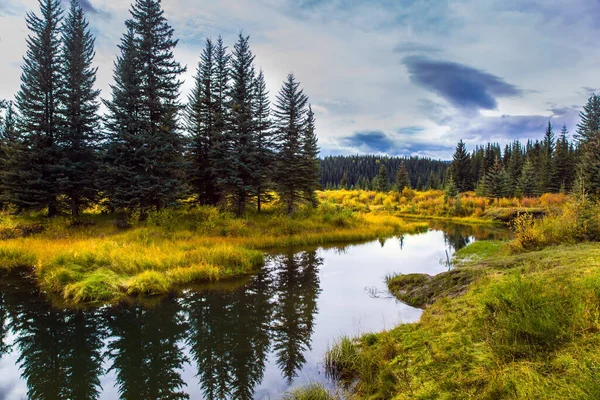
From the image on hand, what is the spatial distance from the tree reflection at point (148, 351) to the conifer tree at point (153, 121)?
40.8 feet

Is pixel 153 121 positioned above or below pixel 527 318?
above

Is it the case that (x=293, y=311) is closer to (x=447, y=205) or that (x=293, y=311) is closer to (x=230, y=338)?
(x=230, y=338)

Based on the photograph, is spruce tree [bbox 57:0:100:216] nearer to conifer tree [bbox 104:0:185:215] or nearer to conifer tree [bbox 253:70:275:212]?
conifer tree [bbox 104:0:185:215]

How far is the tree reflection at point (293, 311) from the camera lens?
664 centimetres

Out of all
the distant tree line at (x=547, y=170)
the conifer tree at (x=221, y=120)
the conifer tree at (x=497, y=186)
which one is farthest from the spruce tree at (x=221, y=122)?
the conifer tree at (x=497, y=186)

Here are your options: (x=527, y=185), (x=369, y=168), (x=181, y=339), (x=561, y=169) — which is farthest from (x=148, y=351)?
(x=369, y=168)

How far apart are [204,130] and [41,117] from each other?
1069 cm

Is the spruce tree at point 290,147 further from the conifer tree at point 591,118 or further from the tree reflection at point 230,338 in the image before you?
the conifer tree at point 591,118

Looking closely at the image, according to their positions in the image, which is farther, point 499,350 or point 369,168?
point 369,168

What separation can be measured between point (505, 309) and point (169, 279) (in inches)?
403

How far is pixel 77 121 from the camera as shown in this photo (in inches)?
840

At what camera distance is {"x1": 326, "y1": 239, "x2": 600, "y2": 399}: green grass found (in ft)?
10.9

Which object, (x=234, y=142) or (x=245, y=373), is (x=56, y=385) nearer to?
(x=245, y=373)

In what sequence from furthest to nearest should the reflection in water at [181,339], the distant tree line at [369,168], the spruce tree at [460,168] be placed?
the distant tree line at [369,168] < the spruce tree at [460,168] < the reflection in water at [181,339]
